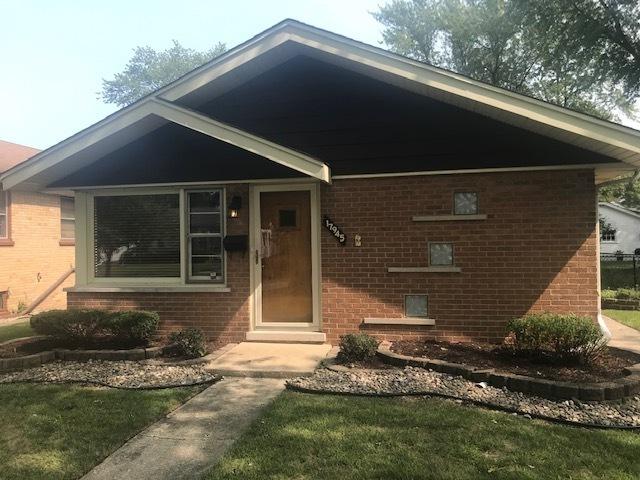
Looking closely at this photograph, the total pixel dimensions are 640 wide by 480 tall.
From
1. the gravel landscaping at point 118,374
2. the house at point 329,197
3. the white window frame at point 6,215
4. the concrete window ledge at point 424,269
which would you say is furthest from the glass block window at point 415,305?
the white window frame at point 6,215

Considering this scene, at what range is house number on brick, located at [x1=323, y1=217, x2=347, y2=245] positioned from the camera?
Answer: 739 cm

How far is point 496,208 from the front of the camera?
701cm

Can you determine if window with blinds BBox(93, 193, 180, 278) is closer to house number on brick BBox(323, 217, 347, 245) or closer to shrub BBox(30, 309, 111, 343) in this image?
shrub BBox(30, 309, 111, 343)

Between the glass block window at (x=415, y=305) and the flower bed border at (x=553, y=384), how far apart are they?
4.61ft

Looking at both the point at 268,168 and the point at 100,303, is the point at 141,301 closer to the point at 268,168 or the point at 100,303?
the point at 100,303

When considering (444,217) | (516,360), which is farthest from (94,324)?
(516,360)

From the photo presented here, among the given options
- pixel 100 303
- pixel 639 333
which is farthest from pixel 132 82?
pixel 639 333

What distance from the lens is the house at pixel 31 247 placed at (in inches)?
534

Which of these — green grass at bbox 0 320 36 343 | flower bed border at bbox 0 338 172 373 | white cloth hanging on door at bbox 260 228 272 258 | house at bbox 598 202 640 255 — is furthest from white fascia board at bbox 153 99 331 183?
house at bbox 598 202 640 255

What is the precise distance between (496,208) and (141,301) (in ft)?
18.5

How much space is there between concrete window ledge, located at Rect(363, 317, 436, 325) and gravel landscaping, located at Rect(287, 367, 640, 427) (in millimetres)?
1276

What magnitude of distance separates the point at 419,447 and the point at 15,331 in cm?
932

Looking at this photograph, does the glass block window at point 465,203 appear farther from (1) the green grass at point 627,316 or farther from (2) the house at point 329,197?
(1) the green grass at point 627,316

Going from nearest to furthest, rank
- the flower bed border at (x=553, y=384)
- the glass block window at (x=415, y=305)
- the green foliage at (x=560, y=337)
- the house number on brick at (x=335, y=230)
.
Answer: the flower bed border at (x=553, y=384)
the green foliage at (x=560, y=337)
the glass block window at (x=415, y=305)
the house number on brick at (x=335, y=230)
